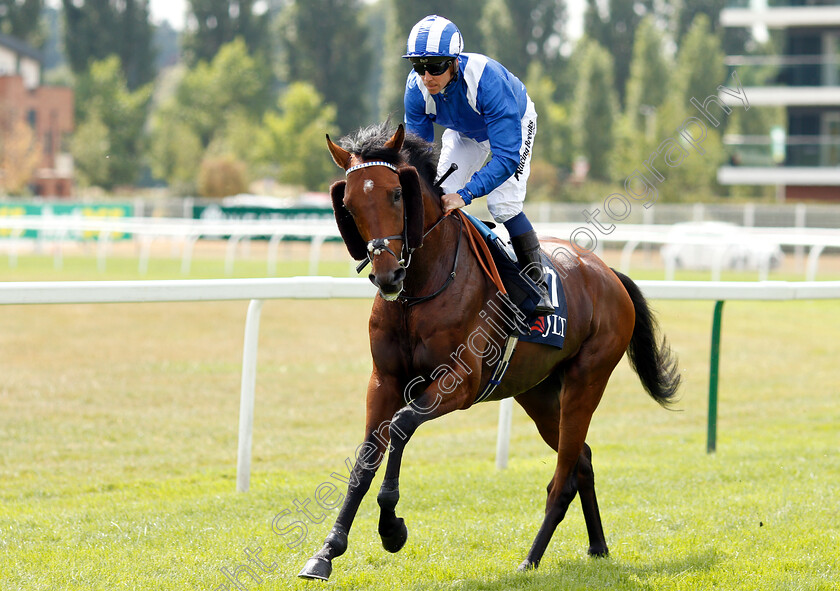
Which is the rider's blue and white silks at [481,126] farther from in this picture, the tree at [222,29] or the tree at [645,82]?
the tree at [222,29]

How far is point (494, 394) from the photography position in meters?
4.08

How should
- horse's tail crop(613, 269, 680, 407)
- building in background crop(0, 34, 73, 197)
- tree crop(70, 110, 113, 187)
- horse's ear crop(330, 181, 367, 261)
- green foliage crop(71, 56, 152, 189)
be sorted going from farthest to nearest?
building in background crop(0, 34, 73, 197), green foliage crop(71, 56, 152, 189), tree crop(70, 110, 113, 187), horse's tail crop(613, 269, 680, 407), horse's ear crop(330, 181, 367, 261)

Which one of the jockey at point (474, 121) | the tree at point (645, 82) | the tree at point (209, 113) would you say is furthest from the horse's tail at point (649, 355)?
the tree at point (209, 113)

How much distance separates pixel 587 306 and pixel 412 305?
1126 millimetres

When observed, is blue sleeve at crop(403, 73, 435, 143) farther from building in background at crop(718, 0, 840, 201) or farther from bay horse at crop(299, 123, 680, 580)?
building in background at crop(718, 0, 840, 201)

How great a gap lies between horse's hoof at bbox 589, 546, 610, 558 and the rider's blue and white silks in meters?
1.47

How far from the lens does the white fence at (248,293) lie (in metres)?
4.45

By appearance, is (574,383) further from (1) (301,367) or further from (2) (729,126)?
(2) (729,126)

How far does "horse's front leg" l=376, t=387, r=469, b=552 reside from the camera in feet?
11.2

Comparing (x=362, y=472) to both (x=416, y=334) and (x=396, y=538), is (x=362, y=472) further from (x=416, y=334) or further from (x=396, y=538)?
(x=416, y=334)

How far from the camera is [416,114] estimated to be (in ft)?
13.3

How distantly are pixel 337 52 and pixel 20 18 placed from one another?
19105 mm

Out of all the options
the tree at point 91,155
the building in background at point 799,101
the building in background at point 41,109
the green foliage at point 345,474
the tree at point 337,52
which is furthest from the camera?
the building in background at point 41,109

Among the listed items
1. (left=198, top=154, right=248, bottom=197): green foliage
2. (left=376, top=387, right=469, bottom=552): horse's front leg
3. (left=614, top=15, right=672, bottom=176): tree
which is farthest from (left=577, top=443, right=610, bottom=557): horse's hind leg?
(left=614, top=15, right=672, bottom=176): tree
